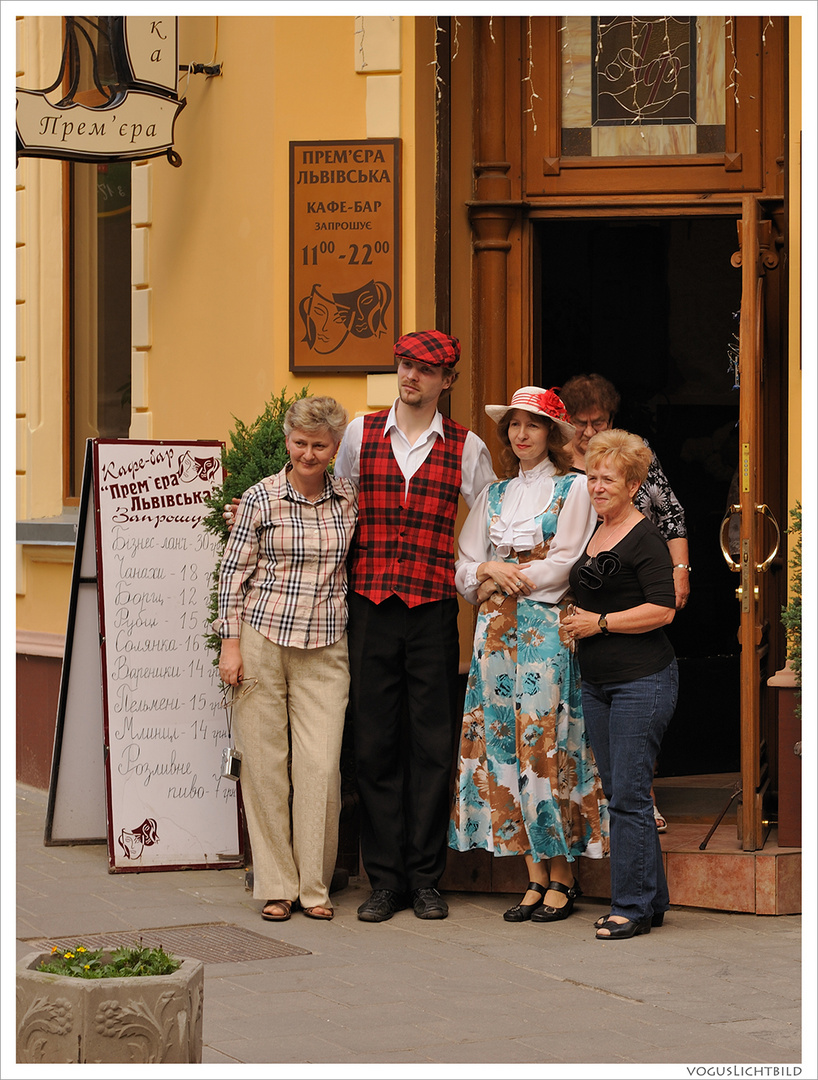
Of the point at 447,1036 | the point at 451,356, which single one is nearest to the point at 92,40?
the point at 451,356

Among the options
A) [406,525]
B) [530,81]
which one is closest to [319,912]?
[406,525]

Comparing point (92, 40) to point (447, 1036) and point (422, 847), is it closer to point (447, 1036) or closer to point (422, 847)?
point (422, 847)

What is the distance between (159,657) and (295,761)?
112 cm

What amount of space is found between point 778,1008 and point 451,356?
104 inches

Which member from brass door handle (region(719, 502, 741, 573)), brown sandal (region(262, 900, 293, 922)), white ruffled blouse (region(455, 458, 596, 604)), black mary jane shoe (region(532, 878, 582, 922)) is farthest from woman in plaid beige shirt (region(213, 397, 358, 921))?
brass door handle (region(719, 502, 741, 573))

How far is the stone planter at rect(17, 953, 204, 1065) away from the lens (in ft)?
11.1

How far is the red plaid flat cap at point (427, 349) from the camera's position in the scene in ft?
19.6

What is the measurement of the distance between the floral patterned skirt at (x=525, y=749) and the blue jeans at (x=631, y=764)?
0.17 metres

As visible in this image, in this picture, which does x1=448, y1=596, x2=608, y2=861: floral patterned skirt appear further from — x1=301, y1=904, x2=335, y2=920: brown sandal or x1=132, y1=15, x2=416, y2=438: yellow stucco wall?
x1=132, y1=15, x2=416, y2=438: yellow stucco wall

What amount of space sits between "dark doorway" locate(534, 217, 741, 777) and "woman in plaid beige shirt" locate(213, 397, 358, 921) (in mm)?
3454

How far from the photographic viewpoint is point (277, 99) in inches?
281

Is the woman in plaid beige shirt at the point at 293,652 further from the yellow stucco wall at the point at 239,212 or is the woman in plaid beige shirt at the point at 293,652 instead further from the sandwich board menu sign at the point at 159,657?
the yellow stucco wall at the point at 239,212

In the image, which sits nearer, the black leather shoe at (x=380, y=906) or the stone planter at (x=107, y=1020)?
the stone planter at (x=107, y=1020)

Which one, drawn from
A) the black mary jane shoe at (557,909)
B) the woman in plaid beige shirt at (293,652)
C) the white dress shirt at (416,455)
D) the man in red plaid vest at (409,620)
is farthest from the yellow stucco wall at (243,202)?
the black mary jane shoe at (557,909)
